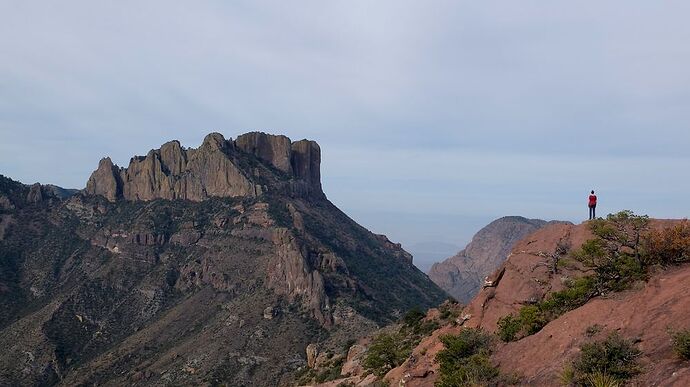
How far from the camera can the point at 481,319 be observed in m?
27.6

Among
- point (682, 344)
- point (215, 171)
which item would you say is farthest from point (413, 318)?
point (215, 171)

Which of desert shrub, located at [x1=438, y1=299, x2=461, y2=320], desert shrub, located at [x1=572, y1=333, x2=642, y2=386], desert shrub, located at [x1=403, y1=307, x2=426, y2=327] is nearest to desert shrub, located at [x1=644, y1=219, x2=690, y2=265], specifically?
desert shrub, located at [x1=572, y1=333, x2=642, y2=386]

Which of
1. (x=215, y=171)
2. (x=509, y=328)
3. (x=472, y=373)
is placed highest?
(x=215, y=171)

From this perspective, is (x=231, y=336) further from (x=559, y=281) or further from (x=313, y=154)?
(x=313, y=154)

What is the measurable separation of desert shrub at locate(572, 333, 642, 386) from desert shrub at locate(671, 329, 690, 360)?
120 centimetres

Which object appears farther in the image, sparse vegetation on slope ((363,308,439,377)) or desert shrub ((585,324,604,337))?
sparse vegetation on slope ((363,308,439,377))

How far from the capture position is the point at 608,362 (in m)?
16.2

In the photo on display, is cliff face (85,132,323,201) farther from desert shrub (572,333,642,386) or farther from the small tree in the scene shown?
desert shrub (572,333,642,386)

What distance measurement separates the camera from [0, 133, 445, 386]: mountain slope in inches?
3216

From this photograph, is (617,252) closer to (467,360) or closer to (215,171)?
(467,360)

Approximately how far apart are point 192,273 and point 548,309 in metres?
93.1

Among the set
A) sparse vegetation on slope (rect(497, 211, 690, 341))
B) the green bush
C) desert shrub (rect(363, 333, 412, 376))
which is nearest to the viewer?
sparse vegetation on slope (rect(497, 211, 690, 341))

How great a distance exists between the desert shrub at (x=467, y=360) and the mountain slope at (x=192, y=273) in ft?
143

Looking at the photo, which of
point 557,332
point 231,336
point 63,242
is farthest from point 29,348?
point 557,332
